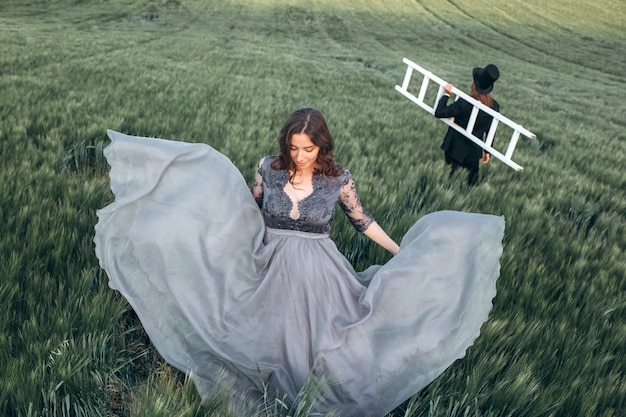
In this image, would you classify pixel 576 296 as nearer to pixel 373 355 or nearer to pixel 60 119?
pixel 373 355

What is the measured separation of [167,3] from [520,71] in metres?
22.1

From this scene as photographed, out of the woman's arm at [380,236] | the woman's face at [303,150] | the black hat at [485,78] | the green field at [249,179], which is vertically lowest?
the green field at [249,179]

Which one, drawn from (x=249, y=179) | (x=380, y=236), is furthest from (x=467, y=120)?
(x=380, y=236)

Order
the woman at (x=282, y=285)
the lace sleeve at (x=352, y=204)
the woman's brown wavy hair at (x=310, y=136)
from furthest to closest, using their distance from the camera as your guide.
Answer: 1. the lace sleeve at (x=352, y=204)
2. the woman's brown wavy hair at (x=310, y=136)
3. the woman at (x=282, y=285)

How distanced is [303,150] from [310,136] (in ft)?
0.27

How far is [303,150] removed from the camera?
232 cm

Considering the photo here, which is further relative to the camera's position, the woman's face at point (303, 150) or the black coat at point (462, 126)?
the black coat at point (462, 126)

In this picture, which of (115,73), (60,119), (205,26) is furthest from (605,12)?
(60,119)

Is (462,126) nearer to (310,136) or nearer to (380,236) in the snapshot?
(380,236)

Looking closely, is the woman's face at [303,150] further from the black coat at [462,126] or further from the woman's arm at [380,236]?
the black coat at [462,126]

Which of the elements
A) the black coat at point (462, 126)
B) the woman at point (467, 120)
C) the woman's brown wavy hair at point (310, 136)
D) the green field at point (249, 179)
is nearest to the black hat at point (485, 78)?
the woman at point (467, 120)

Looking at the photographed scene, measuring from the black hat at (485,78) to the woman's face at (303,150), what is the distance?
2.75 m

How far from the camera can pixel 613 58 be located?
2514cm

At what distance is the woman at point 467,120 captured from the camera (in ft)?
15.0
